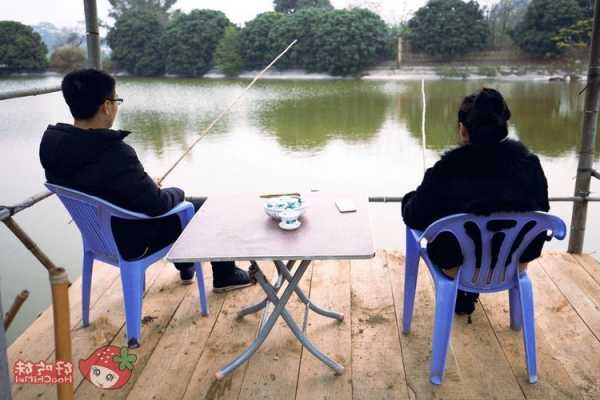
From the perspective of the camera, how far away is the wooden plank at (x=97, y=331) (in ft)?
5.47

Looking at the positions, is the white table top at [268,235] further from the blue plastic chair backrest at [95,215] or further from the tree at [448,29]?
the tree at [448,29]

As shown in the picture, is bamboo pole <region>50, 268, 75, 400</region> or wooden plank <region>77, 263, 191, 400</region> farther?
wooden plank <region>77, 263, 191, 400</region>

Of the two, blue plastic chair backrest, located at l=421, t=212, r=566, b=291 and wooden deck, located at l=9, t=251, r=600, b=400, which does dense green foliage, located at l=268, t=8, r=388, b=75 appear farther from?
blue plastic chair backrest, located at l=421, t=212, r=566, b=291

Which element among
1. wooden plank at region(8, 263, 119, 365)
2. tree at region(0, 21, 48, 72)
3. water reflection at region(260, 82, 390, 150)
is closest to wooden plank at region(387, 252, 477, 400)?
wooden plank at region(8, 263, 119, 365)

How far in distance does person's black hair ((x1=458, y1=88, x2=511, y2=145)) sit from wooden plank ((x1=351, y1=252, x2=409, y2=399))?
2.55 ft

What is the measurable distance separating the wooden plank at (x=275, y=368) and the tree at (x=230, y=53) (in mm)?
17032

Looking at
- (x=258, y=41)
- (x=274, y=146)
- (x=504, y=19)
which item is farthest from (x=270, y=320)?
(x=504, y=19)

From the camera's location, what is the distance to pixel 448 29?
1842 centimetres

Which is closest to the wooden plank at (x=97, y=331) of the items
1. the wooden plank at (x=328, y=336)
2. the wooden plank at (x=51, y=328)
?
the wooden plank at (x=51, y=328)

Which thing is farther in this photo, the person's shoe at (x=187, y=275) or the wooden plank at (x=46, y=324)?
the person's shoe at (x=187, y=275)

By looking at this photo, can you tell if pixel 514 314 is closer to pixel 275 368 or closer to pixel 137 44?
pixel 275 368

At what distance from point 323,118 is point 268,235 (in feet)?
29.1

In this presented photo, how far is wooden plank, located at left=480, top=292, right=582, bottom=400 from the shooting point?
161 cm

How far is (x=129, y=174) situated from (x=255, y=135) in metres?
6.81
